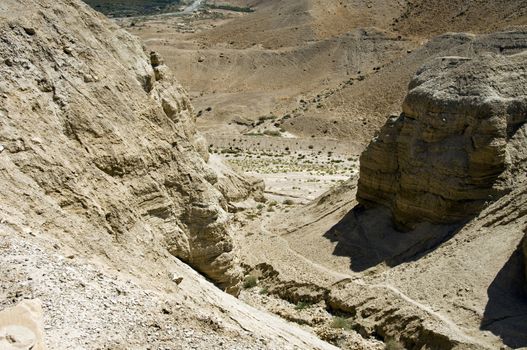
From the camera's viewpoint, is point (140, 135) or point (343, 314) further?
point (343, 314)

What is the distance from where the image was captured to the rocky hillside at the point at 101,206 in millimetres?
7234

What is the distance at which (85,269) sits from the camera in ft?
25.9

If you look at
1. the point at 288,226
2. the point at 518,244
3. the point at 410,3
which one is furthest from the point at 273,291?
the point at 410,3

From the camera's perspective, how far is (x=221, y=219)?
12773mm

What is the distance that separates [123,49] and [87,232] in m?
6.11

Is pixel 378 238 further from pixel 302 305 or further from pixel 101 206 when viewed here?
pixel 101 206

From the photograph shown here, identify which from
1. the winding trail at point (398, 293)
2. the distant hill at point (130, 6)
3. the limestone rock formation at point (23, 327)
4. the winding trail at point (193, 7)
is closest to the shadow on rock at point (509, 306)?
the winding trail at point (398, 293)

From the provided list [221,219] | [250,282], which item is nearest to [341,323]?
[250,282]

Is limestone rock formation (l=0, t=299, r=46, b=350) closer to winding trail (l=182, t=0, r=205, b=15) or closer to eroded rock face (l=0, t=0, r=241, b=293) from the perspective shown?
eroded rock face (l=0, t=0, r=241, b=293)

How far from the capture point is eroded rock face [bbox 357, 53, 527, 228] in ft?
53.4

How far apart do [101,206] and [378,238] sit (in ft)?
34.4

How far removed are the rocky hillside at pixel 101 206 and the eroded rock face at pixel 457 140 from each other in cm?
617

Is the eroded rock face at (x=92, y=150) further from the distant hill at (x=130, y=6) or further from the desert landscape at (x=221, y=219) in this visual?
the distant hill at (x=130, y=6)

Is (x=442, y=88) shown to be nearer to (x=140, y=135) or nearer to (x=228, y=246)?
(x=228, y=246)
